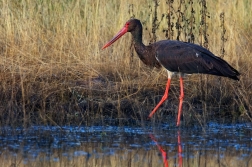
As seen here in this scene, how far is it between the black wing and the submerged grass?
A: 0.42m

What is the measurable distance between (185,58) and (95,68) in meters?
1.35

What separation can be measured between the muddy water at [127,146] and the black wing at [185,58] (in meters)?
0.70

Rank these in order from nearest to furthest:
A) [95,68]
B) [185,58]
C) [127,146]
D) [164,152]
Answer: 1. [164,152]
2. [127,146]
3. [185,58]
4. [95,68]

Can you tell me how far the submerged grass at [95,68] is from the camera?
7.44m

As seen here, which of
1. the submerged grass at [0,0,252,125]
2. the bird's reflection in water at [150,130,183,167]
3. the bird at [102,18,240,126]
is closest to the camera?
the bird's reflection in water at [150,130,183,167]

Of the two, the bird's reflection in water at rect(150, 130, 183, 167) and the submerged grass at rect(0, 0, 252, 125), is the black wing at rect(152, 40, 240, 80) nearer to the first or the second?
the submerged grass at rect(0, 0, 252, 125)

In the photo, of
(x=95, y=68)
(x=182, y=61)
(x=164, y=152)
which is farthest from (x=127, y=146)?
(x=95, y=68)

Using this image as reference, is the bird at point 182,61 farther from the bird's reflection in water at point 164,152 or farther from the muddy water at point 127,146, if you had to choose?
the bird's reflection in water at point 164,152

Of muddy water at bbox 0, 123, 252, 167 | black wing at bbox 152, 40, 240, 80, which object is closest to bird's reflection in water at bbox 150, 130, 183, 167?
muddy water at bbox 0, 123, 252, 167

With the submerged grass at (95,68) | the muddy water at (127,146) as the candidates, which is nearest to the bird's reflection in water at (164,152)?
the muddy water at (127,146)

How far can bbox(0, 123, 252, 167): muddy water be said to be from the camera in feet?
17.8

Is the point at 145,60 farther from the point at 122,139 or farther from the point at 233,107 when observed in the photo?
the point at 122,139

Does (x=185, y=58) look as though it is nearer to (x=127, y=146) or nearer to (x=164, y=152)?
(x=127, y=146)

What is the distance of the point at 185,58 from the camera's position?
7547 millimetres
